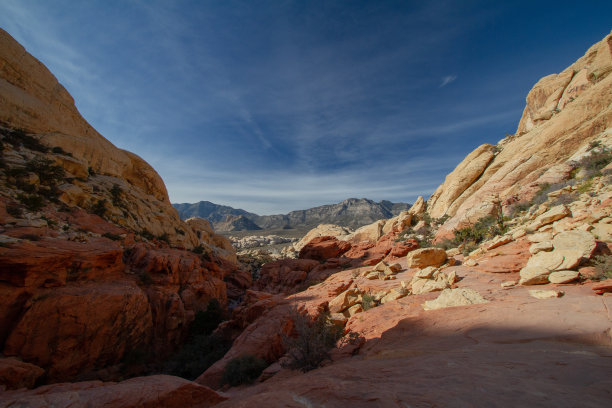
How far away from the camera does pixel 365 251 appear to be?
22.1 meters

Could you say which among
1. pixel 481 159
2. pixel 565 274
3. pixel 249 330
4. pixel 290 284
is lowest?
pixel 290 284

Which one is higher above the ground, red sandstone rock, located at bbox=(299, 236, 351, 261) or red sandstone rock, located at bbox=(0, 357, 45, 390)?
red sandstone rock, located at bbox=(299, 236, 351, 261)

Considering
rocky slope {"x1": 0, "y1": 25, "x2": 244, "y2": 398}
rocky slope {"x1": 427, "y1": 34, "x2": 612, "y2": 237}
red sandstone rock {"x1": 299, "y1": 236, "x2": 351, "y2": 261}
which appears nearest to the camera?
rocky slope {"x1": 0, "y1": 25, "x2": 244, "y2": 398}

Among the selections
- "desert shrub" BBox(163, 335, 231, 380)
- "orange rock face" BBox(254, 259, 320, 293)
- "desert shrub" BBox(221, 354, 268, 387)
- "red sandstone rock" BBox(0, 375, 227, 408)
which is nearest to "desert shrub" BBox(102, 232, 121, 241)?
"desert shrub" BBox(163, 335, 231, 380)

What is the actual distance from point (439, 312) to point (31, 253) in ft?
37.8

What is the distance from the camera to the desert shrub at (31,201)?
9898 mm

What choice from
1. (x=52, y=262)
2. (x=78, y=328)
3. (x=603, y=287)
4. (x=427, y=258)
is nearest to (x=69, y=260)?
(x=52, y=262)

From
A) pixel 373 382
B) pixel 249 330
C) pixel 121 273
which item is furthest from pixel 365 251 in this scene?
pixel 373 382

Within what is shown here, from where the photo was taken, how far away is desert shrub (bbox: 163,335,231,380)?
7.99m

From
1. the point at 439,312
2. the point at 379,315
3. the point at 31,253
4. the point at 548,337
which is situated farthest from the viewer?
the point at 31,253

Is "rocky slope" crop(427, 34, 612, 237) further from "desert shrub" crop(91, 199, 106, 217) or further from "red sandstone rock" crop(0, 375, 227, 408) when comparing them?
"desert shrub" crop(91, 199, 106, 217)

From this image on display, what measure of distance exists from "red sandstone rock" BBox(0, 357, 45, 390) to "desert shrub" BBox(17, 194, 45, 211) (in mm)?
7753

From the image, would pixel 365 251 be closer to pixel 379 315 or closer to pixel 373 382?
pixel 379 315

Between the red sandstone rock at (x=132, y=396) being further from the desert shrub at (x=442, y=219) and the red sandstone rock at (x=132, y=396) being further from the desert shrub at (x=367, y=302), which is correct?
the desert shrub at (x=442, y=219)
